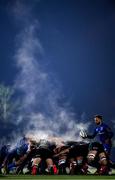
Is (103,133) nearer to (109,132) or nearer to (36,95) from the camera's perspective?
(109,132)

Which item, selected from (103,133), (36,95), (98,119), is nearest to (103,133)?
(103,133)

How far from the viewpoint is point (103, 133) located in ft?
21.2

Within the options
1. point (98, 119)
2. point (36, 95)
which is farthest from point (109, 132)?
point (36, 95)

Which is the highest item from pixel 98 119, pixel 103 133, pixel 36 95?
pixel 36 95

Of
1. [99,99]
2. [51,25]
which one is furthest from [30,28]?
[99,99]

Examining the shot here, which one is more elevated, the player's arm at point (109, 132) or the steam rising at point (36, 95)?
the steam rising at point (36, 95)

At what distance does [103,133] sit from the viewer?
6.45 metres

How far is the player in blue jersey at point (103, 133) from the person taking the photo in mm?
6406

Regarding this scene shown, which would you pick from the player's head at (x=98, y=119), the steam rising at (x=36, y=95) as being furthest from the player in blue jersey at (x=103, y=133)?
the steam rising at (x=36, y=95)

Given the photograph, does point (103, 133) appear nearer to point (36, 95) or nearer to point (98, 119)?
point (98, 119)

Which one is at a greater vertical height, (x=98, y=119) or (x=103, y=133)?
(x=98, y=119)

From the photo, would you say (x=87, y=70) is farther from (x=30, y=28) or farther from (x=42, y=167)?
(x=42, y=167)

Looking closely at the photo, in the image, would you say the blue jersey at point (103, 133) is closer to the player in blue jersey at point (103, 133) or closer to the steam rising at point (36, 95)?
the player in blue jersey at point (103, 133)

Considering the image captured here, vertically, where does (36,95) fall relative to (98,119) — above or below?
above
